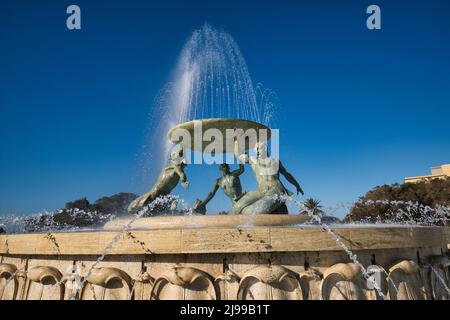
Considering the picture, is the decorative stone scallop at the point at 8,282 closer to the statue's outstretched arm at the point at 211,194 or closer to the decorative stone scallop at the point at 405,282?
the statue's outstretched arm at the point at 211,194

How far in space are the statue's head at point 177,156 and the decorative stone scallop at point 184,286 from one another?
13.7 feet

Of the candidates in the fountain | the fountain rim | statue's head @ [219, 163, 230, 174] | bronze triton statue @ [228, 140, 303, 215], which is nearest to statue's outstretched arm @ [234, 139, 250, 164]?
bronze triton statue @ [228, 140, 303, 215]

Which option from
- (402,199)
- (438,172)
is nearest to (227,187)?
(402,199)

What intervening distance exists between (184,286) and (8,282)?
10.9ft

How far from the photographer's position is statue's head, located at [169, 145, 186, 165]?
26.9ft

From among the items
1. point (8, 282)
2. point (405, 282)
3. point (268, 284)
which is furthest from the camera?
point (8, 282)

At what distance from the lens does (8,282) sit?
5.46m

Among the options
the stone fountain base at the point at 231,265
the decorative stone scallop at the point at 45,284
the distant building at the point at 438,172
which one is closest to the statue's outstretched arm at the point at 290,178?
the stone fountain base at the point at 231,265

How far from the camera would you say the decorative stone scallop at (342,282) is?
14.2ft

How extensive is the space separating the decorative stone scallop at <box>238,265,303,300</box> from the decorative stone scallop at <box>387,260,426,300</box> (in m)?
1.46

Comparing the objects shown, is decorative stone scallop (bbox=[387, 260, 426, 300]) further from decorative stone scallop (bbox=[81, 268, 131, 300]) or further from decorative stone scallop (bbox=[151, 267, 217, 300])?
decorative stone scallop (bbox=[81, 268, 131, 300])

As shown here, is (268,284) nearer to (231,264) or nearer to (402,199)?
(231,264)

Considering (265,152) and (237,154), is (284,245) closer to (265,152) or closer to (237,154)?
(265,152)
